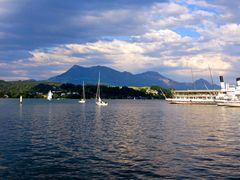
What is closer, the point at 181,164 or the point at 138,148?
the point at 181,164

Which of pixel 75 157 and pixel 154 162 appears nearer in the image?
pixel 154 162

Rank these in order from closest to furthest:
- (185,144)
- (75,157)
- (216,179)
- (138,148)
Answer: (216,179)
(75,157)
(138,148)
(185,144)

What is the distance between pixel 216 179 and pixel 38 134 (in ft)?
126

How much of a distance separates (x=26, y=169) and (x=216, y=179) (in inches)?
744

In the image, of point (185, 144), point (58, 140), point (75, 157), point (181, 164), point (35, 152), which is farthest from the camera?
point (58, 140)

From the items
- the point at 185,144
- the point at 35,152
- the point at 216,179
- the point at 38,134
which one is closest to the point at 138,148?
the point at 185,144

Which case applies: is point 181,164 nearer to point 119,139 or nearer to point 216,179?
point 216,179

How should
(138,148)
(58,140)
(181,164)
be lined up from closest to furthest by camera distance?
(181,164) → (138,148) → (58,140)

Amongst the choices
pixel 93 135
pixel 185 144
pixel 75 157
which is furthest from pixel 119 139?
pixel 75 157

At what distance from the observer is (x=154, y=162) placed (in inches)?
1439

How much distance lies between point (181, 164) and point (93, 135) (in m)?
26.7

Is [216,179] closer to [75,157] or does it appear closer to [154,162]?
[154,162]

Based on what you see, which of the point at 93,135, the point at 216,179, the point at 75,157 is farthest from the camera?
the point at 93,135

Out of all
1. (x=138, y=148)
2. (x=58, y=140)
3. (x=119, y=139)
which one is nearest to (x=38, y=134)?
(x=58, y=140)
